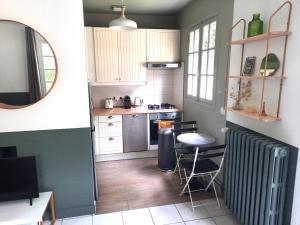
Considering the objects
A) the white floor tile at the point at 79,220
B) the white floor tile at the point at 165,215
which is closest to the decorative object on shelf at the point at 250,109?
the white floor tile at the point at 165,215

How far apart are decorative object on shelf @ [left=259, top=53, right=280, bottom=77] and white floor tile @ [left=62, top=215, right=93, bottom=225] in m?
2.22

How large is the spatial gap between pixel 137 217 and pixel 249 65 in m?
1.95

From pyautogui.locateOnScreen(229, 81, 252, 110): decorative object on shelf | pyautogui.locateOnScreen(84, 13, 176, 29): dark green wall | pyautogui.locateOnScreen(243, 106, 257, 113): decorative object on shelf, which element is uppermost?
pyautogui.locateOnScreen(84, 13, 176, 29): dark green wall

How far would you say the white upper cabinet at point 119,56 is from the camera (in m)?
3.82

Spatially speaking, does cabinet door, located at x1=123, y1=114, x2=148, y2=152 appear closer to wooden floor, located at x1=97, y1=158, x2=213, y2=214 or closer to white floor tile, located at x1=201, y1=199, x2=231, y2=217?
wooden floor, located at x1=97, y1=158, x2=213, y2=214

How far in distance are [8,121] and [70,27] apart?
3.44 feet

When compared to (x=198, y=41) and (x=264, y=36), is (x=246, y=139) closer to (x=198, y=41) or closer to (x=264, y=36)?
(x=264, y=36)

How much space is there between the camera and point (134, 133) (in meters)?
3.93

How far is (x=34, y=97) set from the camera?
210 centimetres

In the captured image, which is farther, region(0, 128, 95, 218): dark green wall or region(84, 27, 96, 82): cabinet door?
region(84, 27, 96, 82): cabinet door

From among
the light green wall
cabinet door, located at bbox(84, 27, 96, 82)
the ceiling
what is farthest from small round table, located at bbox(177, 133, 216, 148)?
the ceiling

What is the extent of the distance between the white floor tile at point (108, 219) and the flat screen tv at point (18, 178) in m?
0.70

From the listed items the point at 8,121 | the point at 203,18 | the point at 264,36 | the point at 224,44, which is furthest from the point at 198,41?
the point at 8,121

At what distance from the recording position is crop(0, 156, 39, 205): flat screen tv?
6.57 feet
